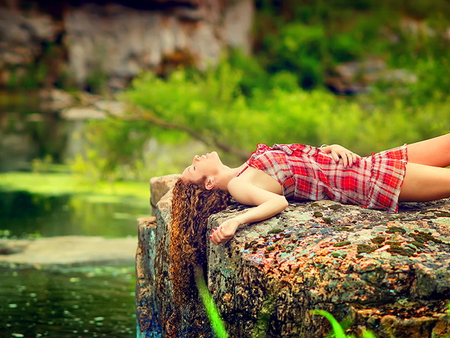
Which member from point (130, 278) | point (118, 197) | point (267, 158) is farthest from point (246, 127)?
point (267, 158)

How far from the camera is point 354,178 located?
3.60 meters

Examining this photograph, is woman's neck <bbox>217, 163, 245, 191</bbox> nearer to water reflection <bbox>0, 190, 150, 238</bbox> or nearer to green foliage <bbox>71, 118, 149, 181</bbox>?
water reflection <bbox>0, 190, 150, 238</bbox>

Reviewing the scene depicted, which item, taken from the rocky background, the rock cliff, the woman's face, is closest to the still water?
the rock cliff

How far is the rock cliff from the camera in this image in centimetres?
272

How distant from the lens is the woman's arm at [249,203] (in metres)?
3.22

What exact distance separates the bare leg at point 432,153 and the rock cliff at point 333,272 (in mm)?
228

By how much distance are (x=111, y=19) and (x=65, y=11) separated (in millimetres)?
1730

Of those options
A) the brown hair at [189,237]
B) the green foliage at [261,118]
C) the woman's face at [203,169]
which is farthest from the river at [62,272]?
the woman's face at [203,169]

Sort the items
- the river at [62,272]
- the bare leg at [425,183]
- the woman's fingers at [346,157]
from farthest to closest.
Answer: the river at [62,272], the woman's fingers at [346,157], the bare leg at [425,183]

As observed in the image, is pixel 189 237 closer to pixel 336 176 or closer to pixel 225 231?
pixel 225 231

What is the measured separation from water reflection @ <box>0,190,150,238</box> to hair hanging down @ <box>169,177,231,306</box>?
3.84 metres

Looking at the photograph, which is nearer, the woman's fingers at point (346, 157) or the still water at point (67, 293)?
the woman's fingers at point (346, 157)

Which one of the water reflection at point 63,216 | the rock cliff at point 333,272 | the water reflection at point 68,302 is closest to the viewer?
the rock cliff at point 333,272

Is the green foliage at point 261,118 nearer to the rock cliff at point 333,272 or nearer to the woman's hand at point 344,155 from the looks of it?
the woman's hand at point 344,155
